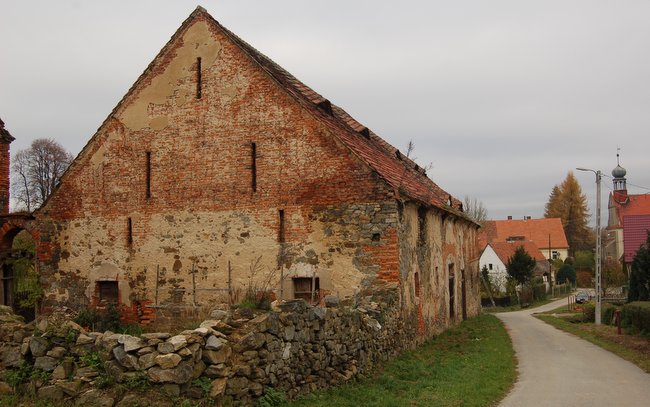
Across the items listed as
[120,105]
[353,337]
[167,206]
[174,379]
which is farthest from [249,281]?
[174,379]

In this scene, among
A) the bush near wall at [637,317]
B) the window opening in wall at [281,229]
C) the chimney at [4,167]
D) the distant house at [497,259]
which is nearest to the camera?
the window opening in wall at [281,229]

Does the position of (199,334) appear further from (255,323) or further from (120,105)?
(120,105)

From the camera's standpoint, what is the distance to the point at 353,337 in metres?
11.6

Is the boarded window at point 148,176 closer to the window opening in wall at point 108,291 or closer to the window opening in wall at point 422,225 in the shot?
the window opening in wall at point 108,291

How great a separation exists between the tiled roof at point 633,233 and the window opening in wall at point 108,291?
3603 centimetres

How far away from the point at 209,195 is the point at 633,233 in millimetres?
36161

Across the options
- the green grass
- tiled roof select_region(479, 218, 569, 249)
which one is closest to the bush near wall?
the green grass

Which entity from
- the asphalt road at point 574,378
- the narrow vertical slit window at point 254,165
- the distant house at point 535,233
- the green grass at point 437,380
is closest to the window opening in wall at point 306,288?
the green grass at point 437,380

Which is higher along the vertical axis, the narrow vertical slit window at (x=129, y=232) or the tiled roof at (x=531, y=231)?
the tiled roof at (x=531, y=231)

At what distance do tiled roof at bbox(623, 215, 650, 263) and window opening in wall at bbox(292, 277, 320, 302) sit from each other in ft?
110

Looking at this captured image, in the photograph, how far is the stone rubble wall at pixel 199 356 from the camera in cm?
805

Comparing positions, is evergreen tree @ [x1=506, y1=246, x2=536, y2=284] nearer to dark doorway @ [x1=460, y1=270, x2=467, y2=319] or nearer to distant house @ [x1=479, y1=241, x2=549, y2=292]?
distant house @ [x1=479, y1=241, x2=549, y2=292]

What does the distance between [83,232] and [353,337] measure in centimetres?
947

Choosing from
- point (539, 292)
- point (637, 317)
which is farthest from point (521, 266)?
point (637, 317)
